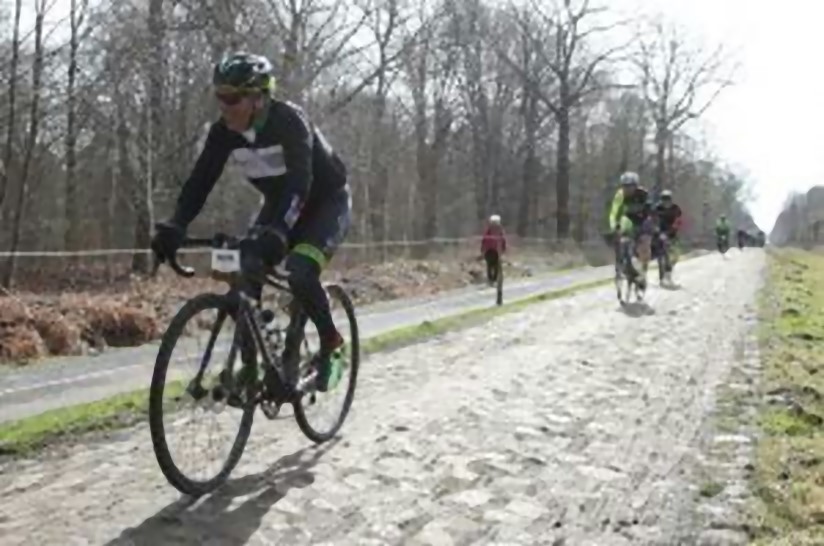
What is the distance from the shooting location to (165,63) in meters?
29.2

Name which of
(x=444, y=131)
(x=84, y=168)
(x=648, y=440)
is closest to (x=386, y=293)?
(x=84, y=168)

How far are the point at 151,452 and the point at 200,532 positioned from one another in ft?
5.28

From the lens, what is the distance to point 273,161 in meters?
5.47

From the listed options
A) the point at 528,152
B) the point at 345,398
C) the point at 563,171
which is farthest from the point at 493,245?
the point at 528,152

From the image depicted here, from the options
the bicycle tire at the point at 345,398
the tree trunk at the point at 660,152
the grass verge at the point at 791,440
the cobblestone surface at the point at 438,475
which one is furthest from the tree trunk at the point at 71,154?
the tree trunk at the point at 660,152

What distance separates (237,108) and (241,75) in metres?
0.16

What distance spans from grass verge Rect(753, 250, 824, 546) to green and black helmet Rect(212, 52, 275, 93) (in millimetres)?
3154

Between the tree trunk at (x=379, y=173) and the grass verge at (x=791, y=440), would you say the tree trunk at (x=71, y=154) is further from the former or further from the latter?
the grass verge at (x=791, y=440)

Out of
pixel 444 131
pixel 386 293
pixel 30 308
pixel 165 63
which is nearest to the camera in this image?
pixel 30 308

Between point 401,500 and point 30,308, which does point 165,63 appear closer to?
point 30,308

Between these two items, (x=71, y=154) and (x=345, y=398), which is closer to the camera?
(x=345, y=398)

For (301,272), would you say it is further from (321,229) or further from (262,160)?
(262,160)

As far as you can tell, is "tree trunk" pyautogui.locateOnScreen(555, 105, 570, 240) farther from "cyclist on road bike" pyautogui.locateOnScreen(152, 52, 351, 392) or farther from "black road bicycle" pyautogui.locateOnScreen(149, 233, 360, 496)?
"black road bicycle" pyautogui.locateOnScreen(149, 233, 360, 496)

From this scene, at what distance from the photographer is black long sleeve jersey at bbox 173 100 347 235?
209 inches
